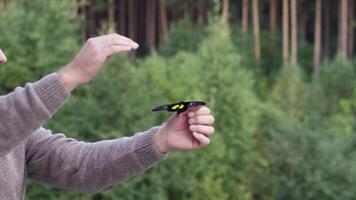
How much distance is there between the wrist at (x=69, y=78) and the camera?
2.39 metres

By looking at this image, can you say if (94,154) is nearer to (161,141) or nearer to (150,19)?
(161,141)

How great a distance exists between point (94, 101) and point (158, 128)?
761 cm

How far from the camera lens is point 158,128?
2.87 metres

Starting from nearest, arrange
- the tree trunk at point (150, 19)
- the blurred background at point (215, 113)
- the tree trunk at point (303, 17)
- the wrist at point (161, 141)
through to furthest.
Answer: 1. the wrist at point (161, 141)
2. the blurred background at point (215, 113)
3. the tree trunk at point (303, 17)
4. the tree trunk at point (150, 19)

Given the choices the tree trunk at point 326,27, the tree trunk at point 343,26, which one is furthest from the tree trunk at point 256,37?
the tree trunk at point 326,27

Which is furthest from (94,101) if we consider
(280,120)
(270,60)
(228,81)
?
(270,60)

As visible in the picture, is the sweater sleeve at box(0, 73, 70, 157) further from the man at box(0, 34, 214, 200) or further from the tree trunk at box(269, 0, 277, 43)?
the tree trunk at box(269, 0, 277, 43)

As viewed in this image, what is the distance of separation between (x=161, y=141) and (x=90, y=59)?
20.1 inches

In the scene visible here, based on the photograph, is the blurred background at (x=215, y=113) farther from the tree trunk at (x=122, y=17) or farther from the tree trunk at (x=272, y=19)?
the tree trunk at (x=122, y=17)

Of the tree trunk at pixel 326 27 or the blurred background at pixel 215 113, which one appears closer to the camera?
the blurred background at pixel 215 113

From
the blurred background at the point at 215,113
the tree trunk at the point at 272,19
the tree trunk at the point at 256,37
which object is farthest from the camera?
the tree trunk at the point at 272,19

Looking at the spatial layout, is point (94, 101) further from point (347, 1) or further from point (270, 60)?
point (347, 1)

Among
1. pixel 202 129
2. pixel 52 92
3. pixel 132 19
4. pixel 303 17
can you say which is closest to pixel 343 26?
pixel 303 17

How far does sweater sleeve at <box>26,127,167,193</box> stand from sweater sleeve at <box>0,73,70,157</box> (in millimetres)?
488
